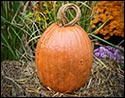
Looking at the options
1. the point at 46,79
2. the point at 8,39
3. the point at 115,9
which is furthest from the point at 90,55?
the point at 115,9

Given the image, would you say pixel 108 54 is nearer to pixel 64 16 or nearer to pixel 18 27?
pixel 18 27

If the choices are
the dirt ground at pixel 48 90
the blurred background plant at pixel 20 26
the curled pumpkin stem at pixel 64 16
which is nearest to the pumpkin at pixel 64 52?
the curled pumpkin stem at pixel 64 16

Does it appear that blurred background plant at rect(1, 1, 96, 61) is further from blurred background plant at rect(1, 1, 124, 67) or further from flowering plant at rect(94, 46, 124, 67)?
flowering plant at rect(94, 46, 124, 67)

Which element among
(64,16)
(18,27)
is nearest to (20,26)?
(18,27)

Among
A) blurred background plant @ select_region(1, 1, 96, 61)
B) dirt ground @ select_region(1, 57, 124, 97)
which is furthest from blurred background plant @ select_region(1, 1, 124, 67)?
dirt ground @ select_region(1, 57, 124, 97)

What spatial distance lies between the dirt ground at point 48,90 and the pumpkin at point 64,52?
323 mm

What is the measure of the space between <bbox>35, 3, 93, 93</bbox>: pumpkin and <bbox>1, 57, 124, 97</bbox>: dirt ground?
1.06ft

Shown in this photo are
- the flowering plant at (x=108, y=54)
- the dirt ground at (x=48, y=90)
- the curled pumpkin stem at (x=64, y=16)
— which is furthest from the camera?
the flowering plant at (x=108, y=54)

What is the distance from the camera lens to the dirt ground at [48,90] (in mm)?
2307

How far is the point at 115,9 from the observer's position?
3596 millimetres

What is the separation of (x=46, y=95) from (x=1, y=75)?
0.52m

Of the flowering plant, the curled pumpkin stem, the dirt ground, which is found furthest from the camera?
the flowering plant

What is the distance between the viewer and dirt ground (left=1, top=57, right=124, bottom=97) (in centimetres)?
231

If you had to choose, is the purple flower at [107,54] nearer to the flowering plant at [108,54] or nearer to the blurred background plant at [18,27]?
the flowering plant at [108,54]
